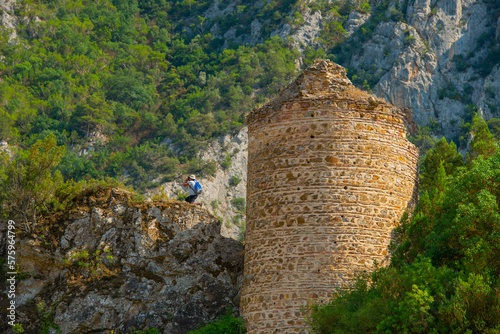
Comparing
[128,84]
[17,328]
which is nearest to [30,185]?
[17,328]

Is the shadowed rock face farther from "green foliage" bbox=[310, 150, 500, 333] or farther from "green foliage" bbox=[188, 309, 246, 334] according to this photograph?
"green foliage" bbox=[310, 150, 500, 333]

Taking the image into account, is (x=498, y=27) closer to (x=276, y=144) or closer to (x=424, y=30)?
(x=424, y=30)

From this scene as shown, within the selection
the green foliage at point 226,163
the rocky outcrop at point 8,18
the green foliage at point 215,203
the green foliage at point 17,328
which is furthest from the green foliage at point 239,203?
the green foliage at point 17,328

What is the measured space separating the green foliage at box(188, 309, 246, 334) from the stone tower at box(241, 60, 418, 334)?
0.46 metres

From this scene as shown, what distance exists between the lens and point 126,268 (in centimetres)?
1733

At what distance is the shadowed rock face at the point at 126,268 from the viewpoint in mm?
16734

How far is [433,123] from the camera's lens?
184 ft

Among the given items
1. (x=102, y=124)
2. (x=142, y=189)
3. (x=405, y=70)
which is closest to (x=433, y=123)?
(x=405, y=70)

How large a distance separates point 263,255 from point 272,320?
1.41 m

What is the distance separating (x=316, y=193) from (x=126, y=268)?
17.9 feet

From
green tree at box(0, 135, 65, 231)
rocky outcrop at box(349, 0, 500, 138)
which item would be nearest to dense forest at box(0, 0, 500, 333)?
rocky outcrop at box(349, 0, 500, 138)

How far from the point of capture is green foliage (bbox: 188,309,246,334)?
50.7 feet

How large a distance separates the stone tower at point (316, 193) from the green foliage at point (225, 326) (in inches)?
18.1

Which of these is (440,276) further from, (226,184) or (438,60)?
(438,60)
